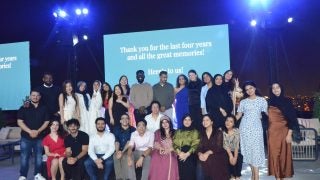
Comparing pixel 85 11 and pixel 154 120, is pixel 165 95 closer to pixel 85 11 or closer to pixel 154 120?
pixel 154 120

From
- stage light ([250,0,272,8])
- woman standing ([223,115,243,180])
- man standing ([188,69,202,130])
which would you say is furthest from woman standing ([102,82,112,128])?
stage light ([250,0,272,8])

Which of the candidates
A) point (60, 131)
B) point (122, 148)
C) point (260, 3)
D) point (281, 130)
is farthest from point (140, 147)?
point (260, 3)

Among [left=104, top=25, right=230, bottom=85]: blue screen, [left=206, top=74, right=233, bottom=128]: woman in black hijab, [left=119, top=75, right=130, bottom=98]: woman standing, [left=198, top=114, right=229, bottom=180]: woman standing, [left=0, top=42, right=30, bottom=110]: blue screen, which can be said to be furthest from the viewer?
[left=0, top=42, right=30, bottom=110]: blue screen

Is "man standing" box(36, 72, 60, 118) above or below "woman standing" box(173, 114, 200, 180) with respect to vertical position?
above

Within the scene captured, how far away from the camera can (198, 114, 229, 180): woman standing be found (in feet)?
15.3

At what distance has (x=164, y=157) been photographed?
15.6 feet

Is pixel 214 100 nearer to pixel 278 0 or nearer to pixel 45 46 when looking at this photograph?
pixel 278 0

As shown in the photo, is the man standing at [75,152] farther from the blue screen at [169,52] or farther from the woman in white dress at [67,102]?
the blue screen at [169,52]

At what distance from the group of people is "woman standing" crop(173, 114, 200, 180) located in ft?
0.04

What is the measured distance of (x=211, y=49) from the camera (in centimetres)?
835

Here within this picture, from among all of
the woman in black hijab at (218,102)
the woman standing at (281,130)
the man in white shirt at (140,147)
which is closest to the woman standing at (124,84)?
the man in white shirt at (140,147)

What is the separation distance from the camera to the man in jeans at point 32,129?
18.2ft

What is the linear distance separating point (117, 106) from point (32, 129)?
54.1 inches

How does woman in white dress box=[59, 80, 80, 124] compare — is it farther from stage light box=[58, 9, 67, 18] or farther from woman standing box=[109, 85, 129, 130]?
stage light box=[58, 9, 67, 18]
